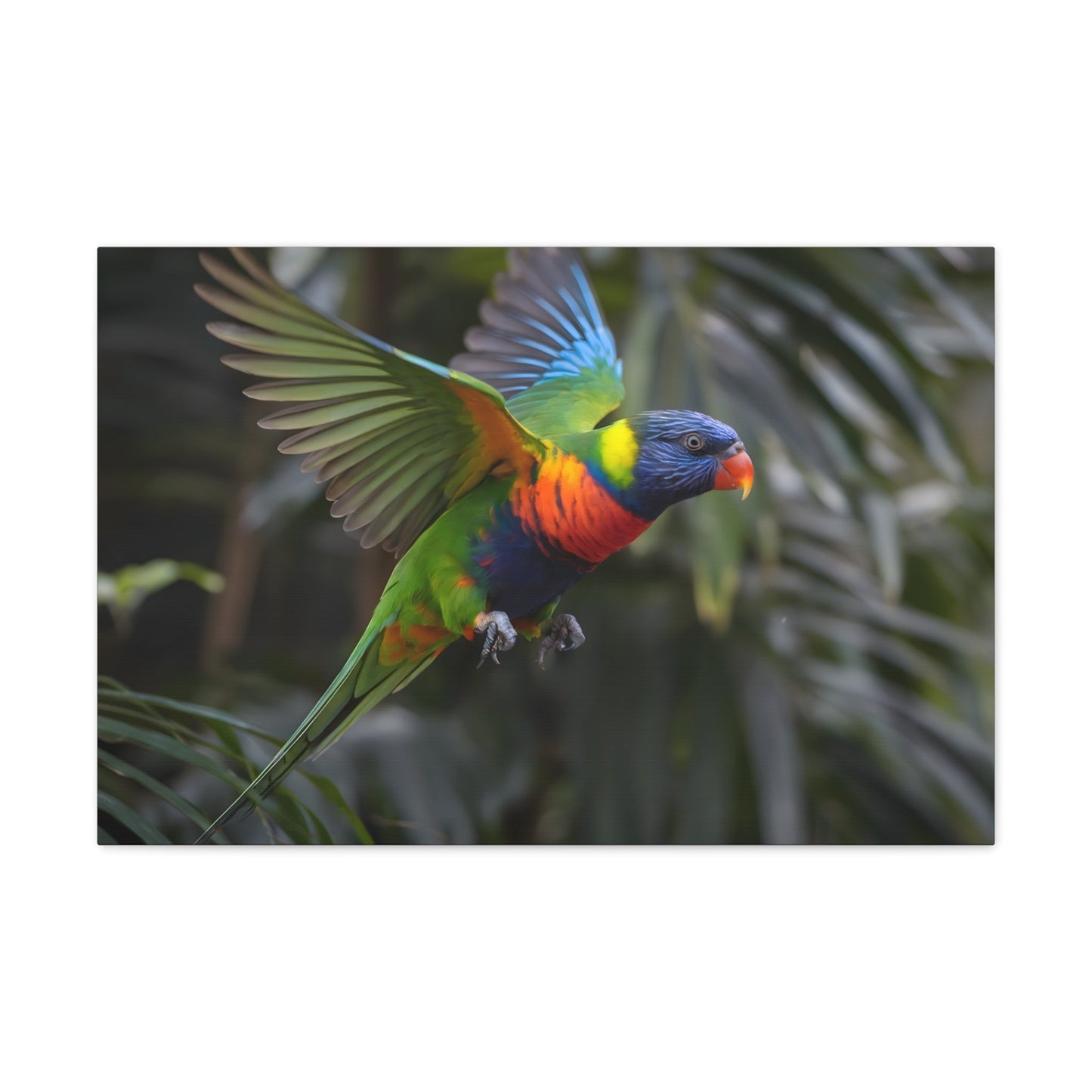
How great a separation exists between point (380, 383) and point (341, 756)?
1102mm

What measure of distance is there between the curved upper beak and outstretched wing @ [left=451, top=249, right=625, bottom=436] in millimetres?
283

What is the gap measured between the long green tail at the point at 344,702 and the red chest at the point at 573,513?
28cm

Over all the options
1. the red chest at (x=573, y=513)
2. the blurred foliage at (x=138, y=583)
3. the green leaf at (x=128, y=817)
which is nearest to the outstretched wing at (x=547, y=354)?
the red chest at (x=573, y=513)

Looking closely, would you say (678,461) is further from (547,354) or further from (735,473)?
(547,354)

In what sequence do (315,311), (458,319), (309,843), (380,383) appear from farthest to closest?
(458,319) → (309,843) → (380,383) → (315,311)

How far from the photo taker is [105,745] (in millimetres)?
2248

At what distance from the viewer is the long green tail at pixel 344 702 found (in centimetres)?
175

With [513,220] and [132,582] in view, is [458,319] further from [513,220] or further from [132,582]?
[132,582]

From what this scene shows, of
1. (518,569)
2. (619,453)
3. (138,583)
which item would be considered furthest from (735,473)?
(138,583)


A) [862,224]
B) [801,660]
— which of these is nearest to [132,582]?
[801,660]

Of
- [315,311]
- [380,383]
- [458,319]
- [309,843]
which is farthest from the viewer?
[458,319]

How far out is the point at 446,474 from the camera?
1.66 meters

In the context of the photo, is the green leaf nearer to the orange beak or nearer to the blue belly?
the blue belly

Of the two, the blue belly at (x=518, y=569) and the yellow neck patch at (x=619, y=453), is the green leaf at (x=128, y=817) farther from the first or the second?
the yellow neck patch at (x=619, y=453)
